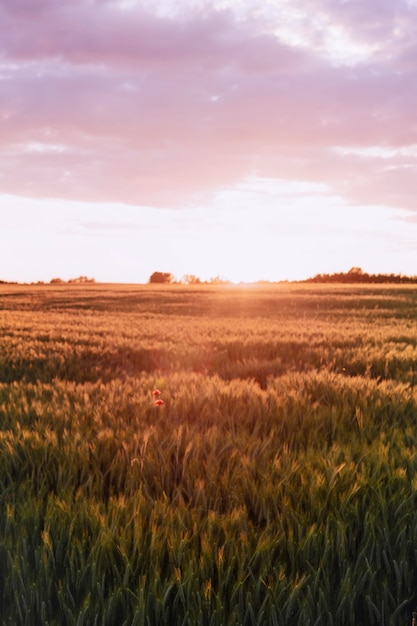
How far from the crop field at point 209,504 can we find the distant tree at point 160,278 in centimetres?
5769

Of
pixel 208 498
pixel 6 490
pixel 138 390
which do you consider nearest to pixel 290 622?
pixel 208 498

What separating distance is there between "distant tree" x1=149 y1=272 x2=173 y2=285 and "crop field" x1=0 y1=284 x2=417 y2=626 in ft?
189

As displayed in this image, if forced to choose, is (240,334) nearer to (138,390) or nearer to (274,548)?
(138,390)

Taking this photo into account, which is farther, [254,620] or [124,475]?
[124,475]

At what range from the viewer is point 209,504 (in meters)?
2.87

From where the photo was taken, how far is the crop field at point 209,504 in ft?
7.02

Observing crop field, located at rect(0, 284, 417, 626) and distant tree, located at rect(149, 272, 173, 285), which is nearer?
crop field, located at rect(0, 284, 417, 626)

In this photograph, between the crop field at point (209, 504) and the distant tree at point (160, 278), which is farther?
the distant tree at point (160, 278)

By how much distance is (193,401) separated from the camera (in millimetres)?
4672

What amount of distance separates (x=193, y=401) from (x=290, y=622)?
8.74 ft

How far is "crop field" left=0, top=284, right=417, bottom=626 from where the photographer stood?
214 cm

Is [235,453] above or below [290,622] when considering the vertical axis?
above

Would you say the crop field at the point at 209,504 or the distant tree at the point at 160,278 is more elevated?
the distant tree at the point at 160,278

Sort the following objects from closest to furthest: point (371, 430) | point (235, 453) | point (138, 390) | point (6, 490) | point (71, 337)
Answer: point (6, 490), point (235, 453), point (371, 430), point (138, 390), point (71, 337)
